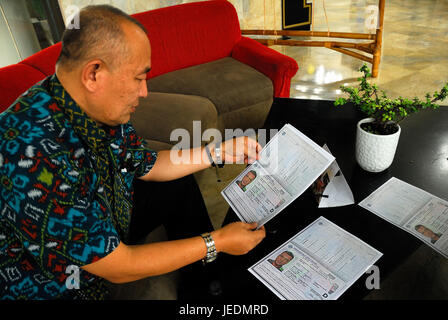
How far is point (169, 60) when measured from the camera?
2691mm

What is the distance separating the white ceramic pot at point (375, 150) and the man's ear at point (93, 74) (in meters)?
0.90

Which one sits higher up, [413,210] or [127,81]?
[127,81]

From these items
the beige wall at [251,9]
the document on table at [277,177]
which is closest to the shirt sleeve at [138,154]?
the document on table at [277,177]

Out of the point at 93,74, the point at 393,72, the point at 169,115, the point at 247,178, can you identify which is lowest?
the point at 393,72

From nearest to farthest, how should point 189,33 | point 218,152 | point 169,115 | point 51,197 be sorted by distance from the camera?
point 51,197 → point 218,152 → point 169,115 → point 189,33

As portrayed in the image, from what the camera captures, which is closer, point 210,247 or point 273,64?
point 210,247

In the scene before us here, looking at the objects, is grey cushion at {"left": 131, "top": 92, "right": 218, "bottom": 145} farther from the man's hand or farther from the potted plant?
the potted plant

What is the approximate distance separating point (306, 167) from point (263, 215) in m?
0.21

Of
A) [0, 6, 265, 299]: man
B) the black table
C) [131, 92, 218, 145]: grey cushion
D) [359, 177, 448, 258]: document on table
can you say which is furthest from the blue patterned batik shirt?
[131, 92, 218, 145]: grey cushion

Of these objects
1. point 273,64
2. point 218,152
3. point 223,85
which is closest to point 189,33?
point 223,85

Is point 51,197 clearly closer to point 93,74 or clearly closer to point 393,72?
point 93,74

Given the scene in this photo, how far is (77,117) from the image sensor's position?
2.72 feet

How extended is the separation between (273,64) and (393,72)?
1831 millimetres
